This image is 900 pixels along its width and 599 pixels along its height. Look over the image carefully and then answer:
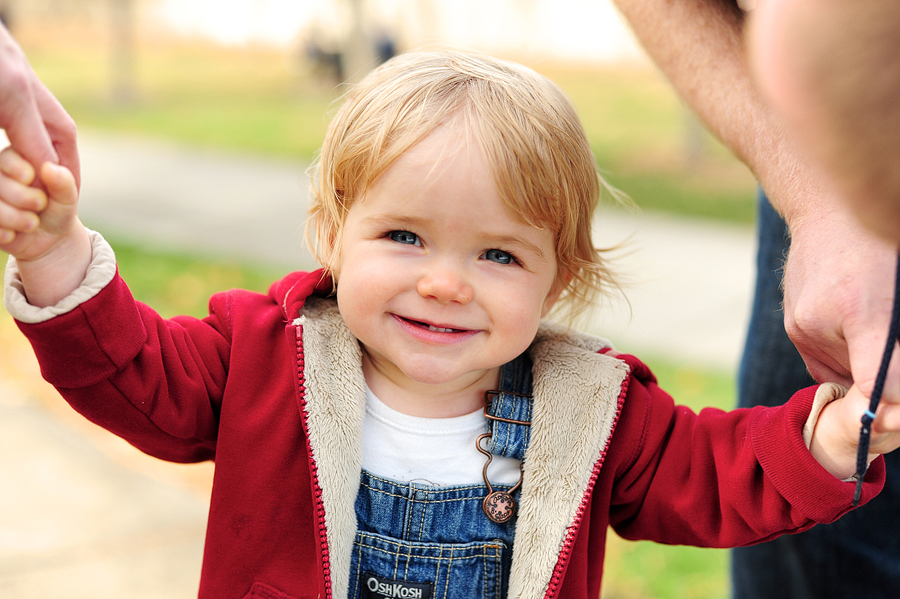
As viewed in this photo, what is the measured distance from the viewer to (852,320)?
53.1 inches

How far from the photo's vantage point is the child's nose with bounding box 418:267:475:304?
1533 millimetres

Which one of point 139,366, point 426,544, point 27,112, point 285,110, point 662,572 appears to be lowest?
point 662,572

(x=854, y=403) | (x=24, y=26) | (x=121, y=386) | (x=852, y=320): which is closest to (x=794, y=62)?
(x=852, y=320)

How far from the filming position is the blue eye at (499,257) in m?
1.61

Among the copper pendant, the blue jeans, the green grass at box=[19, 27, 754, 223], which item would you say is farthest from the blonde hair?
the green grass at box=[19, 27, 754, 223]

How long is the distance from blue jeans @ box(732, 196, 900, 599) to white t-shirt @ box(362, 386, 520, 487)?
2.85ft

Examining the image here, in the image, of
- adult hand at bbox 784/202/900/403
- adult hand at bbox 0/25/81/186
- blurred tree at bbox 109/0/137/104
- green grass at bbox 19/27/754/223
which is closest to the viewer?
adult hand at bbox 0/25/81/186

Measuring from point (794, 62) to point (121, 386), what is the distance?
3.54 feet

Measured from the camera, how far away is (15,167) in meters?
1.25

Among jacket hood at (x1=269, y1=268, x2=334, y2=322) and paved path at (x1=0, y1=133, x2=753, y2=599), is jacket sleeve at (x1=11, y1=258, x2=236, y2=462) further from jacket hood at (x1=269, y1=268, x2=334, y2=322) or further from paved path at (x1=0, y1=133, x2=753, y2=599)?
paved path at (x1=0, y1=133, x2=753, y2=599)

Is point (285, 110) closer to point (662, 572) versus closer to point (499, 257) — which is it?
point (662, 572)

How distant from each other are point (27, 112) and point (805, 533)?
191 cm

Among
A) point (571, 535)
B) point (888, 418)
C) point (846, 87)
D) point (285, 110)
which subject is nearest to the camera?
point (846, 87)

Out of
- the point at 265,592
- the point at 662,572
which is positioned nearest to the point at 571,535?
the point at 265,592
